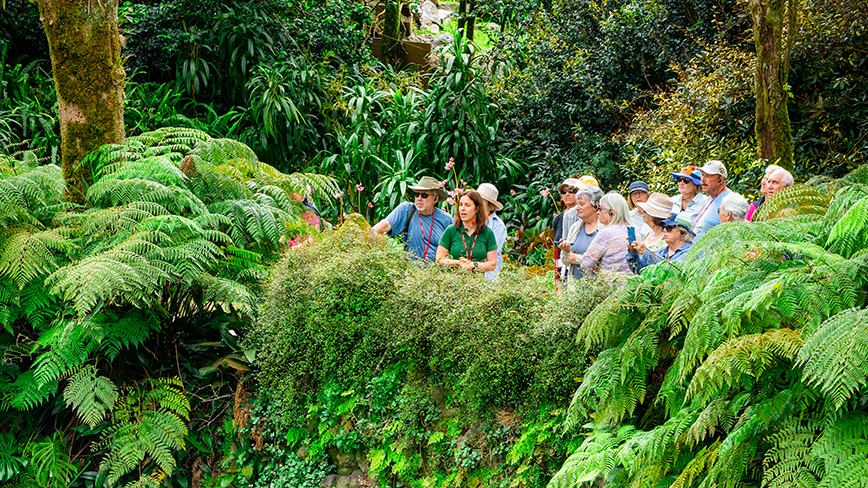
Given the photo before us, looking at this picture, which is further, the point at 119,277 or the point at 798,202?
the point at 119,277

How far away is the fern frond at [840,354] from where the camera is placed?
2506mm

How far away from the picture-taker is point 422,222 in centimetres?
670

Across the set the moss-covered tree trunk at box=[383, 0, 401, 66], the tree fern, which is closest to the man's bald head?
the tree fern

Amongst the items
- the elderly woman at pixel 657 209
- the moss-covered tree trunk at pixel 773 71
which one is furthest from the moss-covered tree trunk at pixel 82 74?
the moss-covered tree trunk at pixel 773 71

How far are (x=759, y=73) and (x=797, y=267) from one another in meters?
4.84

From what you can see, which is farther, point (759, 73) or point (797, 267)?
point (759, 73)

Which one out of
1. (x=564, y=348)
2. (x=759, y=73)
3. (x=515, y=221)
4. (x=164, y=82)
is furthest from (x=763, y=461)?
(x=164, y=82)

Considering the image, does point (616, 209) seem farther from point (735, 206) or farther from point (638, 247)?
point (735, 206)

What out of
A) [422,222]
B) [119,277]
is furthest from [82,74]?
[422,222]

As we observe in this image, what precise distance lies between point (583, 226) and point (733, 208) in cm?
121

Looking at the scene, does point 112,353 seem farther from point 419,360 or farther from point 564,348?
point 564,348

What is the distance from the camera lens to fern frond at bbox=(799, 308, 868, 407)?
251cm

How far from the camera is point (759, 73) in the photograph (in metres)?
7.42

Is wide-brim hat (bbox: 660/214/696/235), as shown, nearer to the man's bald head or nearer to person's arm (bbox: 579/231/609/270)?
person's arm (bbox: 579/231/609/270)
